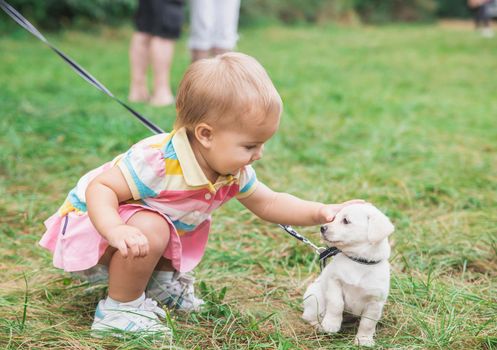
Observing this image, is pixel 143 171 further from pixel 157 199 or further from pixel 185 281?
pixel 185 281

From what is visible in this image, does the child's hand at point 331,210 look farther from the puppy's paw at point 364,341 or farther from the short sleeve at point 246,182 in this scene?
the puppy's paw at point 364,341

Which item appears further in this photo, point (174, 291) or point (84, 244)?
point (174, 291)

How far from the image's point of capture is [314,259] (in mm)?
2365

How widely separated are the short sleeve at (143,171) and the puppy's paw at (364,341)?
2.27ft

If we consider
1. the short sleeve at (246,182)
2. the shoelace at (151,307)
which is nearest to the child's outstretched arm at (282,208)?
the short sleeve at (246,182)

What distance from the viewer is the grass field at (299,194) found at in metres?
1.81

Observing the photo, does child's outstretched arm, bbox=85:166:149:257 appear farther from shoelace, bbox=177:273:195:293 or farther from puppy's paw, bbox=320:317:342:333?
puppy's paw, bbox=320:317:342:333

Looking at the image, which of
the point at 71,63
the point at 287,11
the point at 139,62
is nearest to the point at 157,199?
the point at 71,63

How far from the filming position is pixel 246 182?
76.9 inches

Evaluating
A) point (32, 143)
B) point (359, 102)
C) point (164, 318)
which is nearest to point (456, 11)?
point (359, 102)

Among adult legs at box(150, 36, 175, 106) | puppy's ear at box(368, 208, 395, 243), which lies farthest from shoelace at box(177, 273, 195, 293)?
adult legs at box(150, 36, 175, 106)

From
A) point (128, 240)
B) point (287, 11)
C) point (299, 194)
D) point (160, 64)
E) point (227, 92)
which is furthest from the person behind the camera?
point (287, 11)

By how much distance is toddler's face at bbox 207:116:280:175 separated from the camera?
66.9 inches

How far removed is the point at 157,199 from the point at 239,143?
29 centimetres
